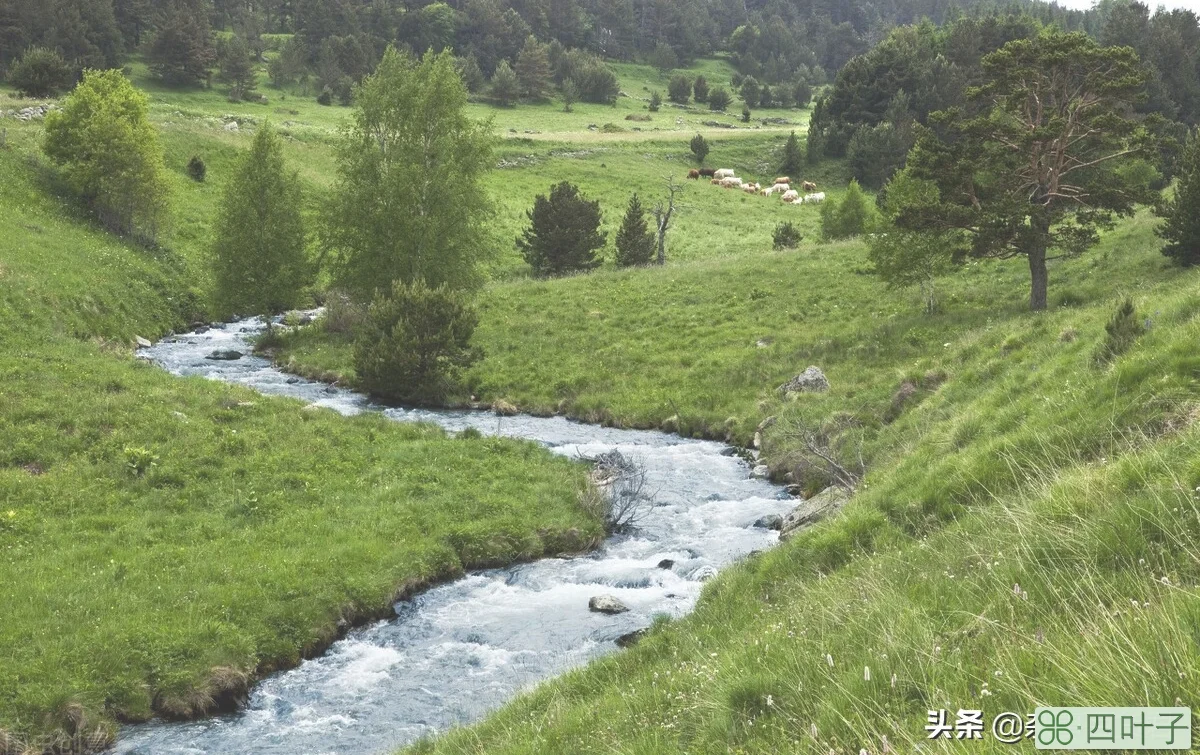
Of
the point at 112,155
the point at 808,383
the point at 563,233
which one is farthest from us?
the point at 563,233

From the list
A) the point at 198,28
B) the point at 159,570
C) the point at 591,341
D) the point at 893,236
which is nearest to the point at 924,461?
the point at 159,570

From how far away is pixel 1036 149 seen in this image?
97.9 ft

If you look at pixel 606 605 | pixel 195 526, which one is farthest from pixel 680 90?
pixel 606 605

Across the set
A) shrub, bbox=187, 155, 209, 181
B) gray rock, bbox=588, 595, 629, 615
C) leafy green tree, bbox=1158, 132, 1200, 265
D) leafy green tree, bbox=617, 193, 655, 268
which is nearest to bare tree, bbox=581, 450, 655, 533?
gray rock, bbox=588, 595, 629, 615

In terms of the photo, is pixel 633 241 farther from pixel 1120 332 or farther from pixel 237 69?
pixel 237 69

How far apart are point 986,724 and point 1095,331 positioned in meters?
15.4

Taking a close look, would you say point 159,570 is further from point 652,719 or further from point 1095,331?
point 1095,331

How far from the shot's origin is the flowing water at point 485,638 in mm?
13203

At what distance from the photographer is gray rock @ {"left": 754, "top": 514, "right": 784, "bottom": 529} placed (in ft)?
68.0

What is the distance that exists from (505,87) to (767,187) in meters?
58.4

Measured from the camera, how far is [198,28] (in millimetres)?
108750

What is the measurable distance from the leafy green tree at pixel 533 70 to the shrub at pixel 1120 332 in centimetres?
14115

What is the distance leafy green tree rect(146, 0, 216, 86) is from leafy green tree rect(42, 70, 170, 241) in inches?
2516

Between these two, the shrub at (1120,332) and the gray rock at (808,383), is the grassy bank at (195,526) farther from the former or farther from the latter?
the shrub at (1120,332)
